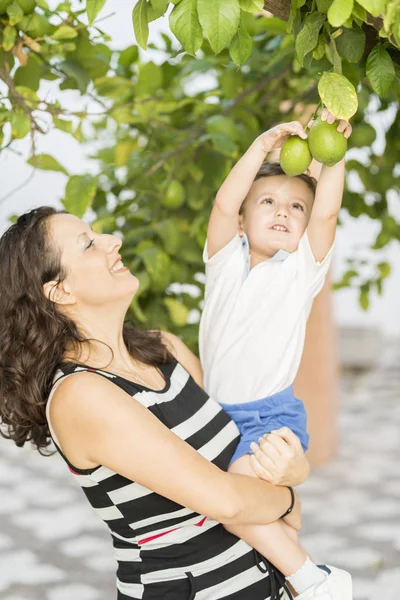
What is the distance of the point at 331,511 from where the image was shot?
328 cm

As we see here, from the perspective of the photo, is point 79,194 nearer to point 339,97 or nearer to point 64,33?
point 64,33

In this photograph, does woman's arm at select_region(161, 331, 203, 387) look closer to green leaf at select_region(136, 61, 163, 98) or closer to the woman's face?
the woman's face

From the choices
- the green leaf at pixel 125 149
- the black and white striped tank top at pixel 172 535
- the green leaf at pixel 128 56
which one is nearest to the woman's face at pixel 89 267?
the black and white striped tank top at pixel 172 535

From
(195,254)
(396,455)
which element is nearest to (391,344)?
(396,455)

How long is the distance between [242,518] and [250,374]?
0.28m

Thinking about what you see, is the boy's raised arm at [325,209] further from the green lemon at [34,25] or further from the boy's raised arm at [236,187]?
the green lemon at [34,25]

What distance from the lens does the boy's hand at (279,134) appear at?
1209 mm

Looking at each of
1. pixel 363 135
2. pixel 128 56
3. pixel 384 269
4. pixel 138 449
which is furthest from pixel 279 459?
pixel 384 269

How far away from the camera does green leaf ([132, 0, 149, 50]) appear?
1.05m

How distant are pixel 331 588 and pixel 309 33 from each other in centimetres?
85

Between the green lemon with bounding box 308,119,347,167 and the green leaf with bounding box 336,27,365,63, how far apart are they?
85 mm

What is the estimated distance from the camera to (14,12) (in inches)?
54.1

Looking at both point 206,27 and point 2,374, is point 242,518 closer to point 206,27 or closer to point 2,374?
point 2,374

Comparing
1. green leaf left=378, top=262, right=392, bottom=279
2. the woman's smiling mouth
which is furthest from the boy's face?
green leaf left=378, top=262, right=392, bottom=279
